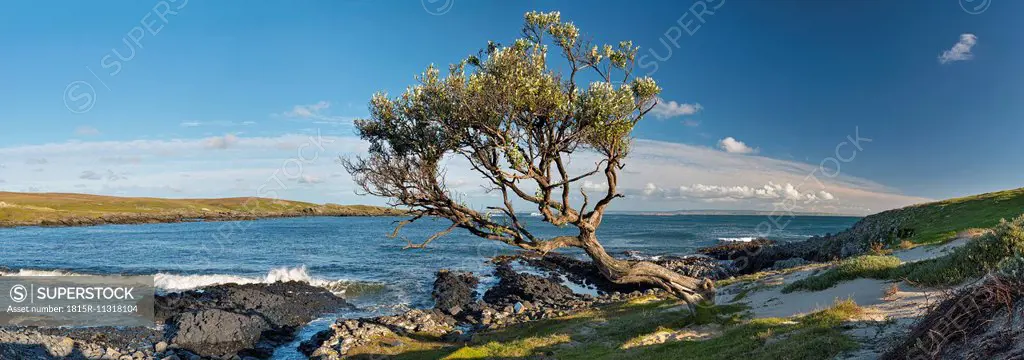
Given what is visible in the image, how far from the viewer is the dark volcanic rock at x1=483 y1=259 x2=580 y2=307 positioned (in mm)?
35094

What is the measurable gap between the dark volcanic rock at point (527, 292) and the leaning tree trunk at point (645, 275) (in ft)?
54.9

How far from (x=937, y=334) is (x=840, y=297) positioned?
1060 cm

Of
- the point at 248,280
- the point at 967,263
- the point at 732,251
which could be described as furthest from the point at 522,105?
the point at 732,251

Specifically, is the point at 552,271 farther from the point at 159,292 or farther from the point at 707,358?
the point at 707,358

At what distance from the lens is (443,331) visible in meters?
26.2

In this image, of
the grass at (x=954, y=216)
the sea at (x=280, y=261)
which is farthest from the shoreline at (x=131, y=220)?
the grass at (x=954, y=216)

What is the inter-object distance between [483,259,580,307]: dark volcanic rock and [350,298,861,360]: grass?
8.70 metres

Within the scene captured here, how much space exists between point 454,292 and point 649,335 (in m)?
21.6

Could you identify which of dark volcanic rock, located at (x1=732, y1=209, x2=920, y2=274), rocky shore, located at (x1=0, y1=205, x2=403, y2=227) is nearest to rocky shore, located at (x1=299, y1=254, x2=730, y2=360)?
dark volcanic rock, located at (x1=732, y1=209, x2=920, y2=274)

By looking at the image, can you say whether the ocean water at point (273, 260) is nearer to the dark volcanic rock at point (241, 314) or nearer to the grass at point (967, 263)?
the dark volcanic rock at point (241, 314)

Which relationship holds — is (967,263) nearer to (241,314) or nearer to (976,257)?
(976,257)

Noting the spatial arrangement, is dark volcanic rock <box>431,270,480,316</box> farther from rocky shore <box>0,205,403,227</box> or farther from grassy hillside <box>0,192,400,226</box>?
grassy hillside <box>0,192,400,226</box>

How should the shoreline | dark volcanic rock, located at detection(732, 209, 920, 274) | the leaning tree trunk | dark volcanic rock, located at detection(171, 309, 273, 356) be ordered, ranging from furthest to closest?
the shoreline < dark volcanic rock, located at detection(732, 209, 920, 274) < dark volcanic rock, located at detection(171, 309, 273, 356) < the leaning tree trunk

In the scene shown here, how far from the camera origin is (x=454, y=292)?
3706 cm
